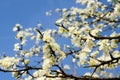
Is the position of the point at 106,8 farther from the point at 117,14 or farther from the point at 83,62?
the point at 83,62

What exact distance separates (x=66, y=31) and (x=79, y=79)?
51.7 inches

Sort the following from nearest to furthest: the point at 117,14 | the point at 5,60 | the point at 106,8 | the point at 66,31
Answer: the point at 5,60
the point at 66,31
the point at 117,14
the point at 106,8

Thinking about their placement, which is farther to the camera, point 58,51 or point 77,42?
point 77,42

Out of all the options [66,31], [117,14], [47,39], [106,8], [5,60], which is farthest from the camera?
[106,8]

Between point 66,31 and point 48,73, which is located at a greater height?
point 66,31

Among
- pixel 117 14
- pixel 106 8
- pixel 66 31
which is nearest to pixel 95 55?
pixel 66 31

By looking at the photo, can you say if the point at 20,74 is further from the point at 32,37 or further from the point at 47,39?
the point at 32,37

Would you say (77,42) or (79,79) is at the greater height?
(77,42)

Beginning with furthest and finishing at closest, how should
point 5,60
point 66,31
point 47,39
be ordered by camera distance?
point 66,31 → point 5,60 → point 47,39

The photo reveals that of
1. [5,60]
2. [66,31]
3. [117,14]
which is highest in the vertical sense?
[117,14]

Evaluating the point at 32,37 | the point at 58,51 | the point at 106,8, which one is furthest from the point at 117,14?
the point at 58,51

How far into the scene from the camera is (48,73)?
882 cm

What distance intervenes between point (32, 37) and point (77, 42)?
4.43m

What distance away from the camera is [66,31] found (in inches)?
394
